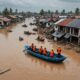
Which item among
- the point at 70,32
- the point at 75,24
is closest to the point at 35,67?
the point at 70,32

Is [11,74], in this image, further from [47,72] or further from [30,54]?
[30,54]

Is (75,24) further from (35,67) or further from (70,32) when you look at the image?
(35,67)

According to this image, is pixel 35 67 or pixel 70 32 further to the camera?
pixel 70 32

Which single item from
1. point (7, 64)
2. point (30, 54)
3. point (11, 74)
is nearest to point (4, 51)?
point (30, 54)

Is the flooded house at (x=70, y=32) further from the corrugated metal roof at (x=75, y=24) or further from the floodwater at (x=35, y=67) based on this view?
the floodwater at (x=35, y=67)

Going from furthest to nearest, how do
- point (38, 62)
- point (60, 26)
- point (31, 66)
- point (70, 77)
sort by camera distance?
point (60, 26), point (38, 62), point (31, 66), point (70, 77)

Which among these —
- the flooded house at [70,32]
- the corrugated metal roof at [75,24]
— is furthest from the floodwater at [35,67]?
the corrugated metal roof at [75,24]

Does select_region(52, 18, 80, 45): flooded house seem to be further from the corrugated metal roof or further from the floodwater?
the floodwater

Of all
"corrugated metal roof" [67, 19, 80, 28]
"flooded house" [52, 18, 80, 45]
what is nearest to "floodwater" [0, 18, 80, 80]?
"flooded house" [52, 18, 80, 45]
